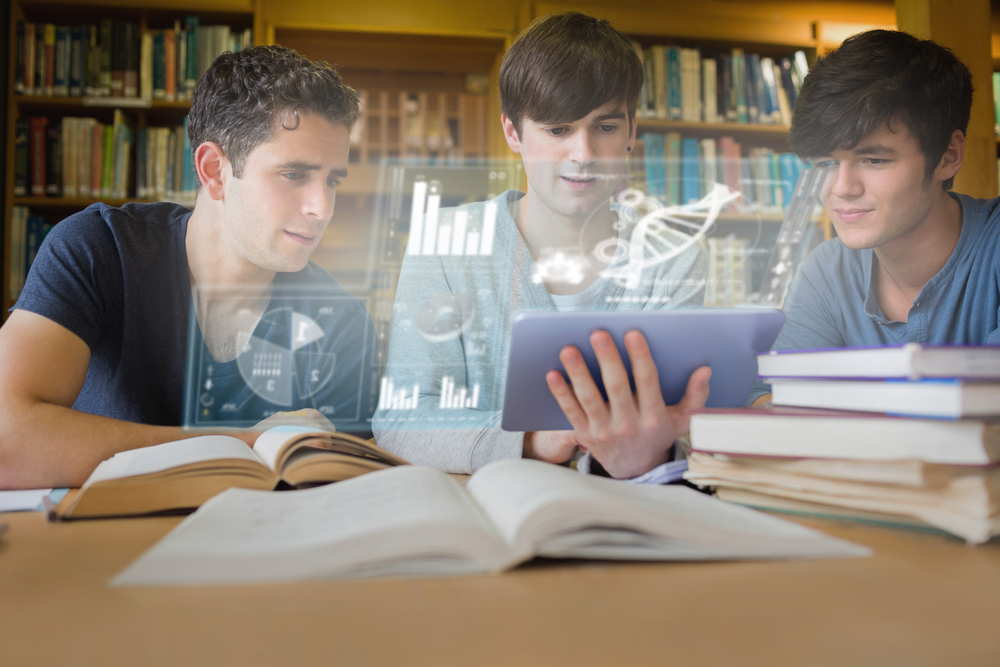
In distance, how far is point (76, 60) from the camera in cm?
195

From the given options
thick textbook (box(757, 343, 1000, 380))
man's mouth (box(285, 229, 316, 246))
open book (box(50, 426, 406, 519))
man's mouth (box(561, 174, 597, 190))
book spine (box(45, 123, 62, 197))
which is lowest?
open book (box(50, 426, 406, 519))

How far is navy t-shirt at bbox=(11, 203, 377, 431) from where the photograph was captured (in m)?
0.98

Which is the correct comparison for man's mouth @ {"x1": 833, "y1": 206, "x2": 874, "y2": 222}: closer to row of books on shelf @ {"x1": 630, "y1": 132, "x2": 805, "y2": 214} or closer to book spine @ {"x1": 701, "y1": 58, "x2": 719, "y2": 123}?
row of books on shelf @ {"x1": 630, "y1": 132, "x2": 805, "y2": 214}

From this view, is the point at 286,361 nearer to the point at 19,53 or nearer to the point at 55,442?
the point at 55,442

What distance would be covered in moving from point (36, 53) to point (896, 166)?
2336 mm

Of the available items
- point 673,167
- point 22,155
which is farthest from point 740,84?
point 22,155

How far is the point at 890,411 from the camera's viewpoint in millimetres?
472

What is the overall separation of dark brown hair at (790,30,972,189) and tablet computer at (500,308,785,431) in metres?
0.66

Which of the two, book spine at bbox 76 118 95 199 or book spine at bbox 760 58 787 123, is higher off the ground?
book spine at bbox 760 58 787 123

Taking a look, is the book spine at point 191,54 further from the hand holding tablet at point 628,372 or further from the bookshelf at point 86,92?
the hand holding tablet at point 628,372

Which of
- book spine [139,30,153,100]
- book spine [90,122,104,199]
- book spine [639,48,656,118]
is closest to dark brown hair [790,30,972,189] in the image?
book spine [639,48,656,118]

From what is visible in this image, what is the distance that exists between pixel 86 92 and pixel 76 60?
4.2 inches

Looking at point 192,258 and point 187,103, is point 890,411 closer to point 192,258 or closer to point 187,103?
point 192,258

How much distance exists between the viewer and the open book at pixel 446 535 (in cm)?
34
